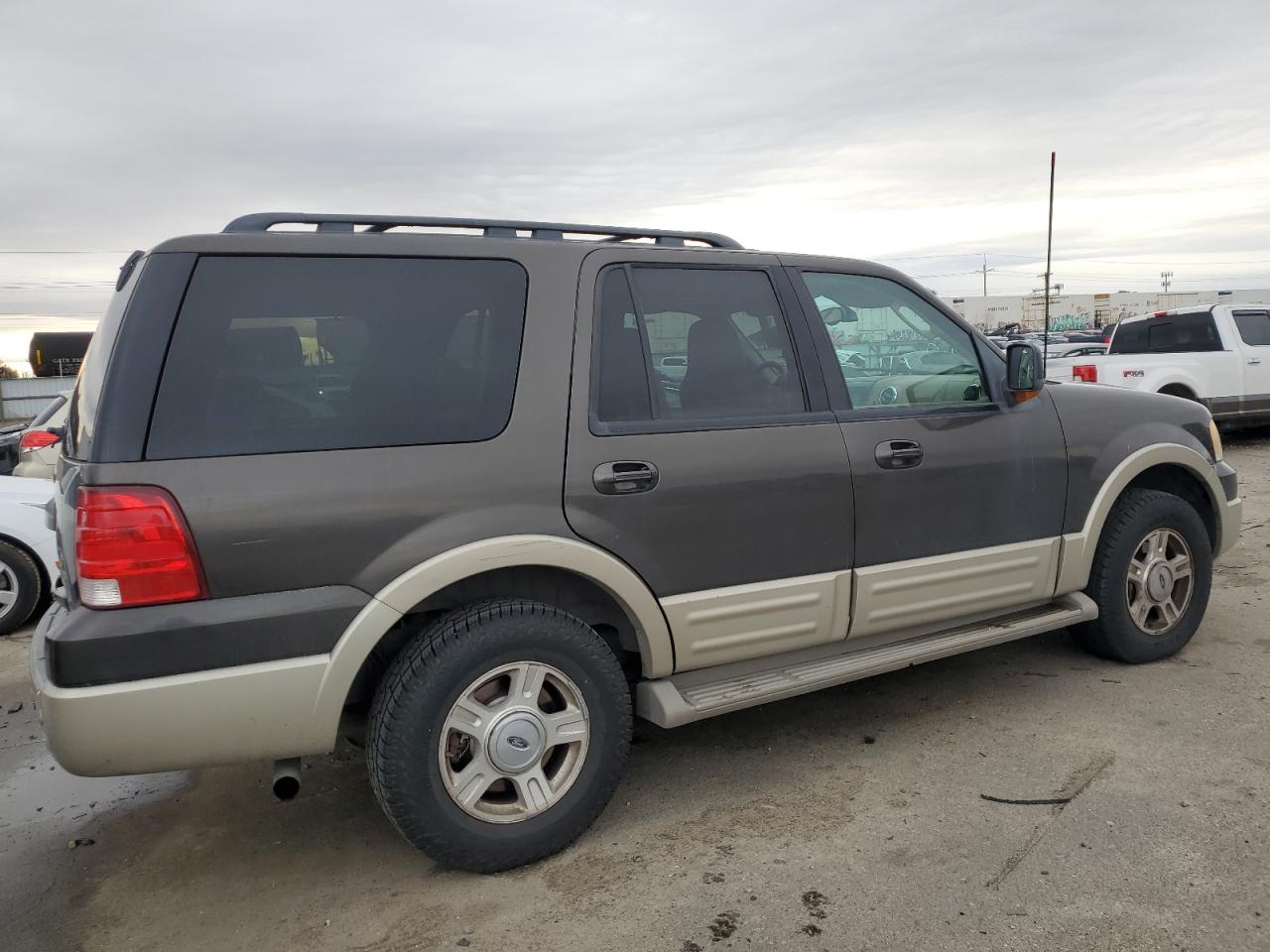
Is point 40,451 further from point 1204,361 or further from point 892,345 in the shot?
point 1204,361

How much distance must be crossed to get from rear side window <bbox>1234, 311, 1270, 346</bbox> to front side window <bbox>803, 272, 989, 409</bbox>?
33.6ft

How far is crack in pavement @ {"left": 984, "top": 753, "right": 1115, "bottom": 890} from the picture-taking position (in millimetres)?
2867

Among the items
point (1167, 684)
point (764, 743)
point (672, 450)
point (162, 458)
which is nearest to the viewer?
point (162, 458)

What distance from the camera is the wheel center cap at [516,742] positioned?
2.92 m

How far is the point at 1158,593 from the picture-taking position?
176 inches

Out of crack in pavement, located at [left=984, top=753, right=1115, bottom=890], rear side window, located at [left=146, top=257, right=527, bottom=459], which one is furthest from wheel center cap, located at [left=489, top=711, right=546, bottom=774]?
crack in pavement, located at [left=984, top=753, right=1115, bottom=890]

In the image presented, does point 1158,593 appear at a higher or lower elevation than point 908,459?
lower

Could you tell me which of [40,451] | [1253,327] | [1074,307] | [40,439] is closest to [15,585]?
[40,451]

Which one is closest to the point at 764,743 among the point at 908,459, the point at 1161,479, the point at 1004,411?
the point at 908,459

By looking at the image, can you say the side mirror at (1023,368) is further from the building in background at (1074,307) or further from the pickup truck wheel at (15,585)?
the building in background at (1074,307)

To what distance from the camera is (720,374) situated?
3.41m

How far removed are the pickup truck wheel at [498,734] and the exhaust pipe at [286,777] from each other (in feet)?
0.71

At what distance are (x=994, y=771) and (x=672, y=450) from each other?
169 cm

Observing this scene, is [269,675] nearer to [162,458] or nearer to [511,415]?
[162,458]
